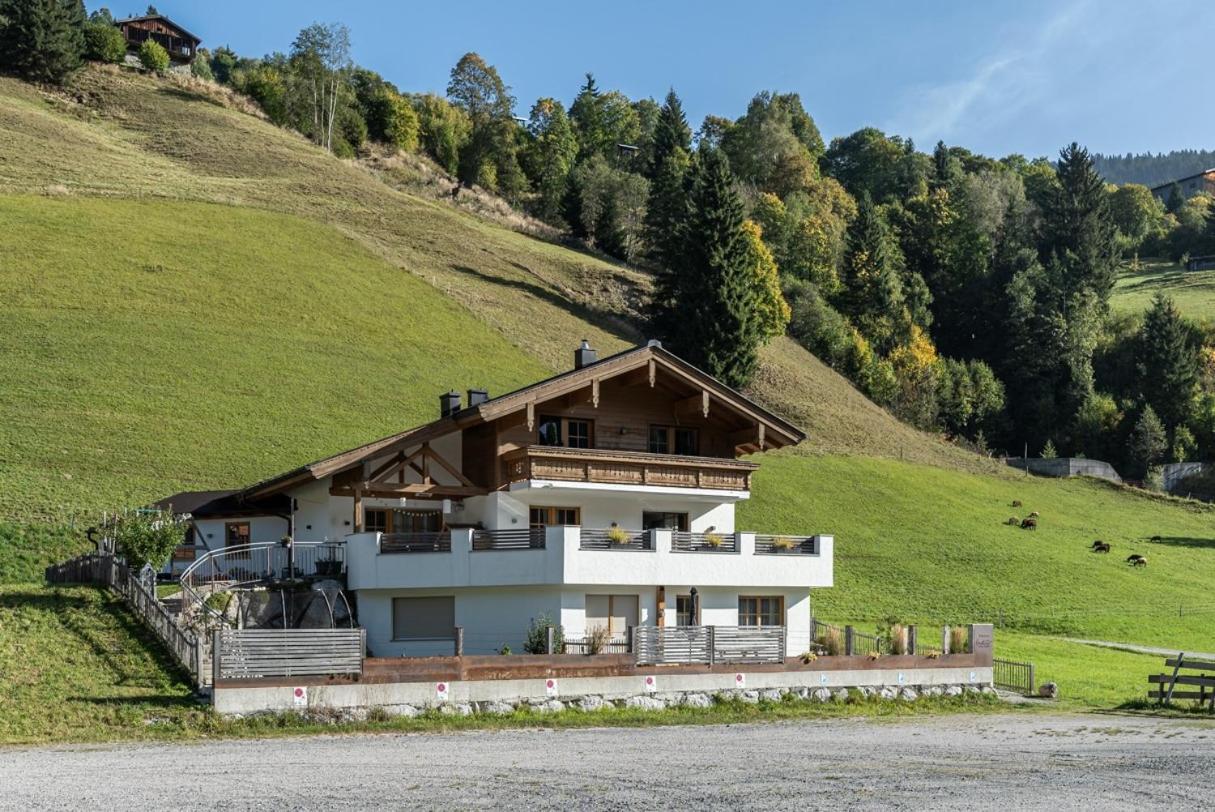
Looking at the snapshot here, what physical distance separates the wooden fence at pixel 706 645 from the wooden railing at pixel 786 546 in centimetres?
527

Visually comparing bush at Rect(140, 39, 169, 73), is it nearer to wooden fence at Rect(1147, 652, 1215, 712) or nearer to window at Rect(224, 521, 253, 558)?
window at Rect(224, 521, 253, 558)

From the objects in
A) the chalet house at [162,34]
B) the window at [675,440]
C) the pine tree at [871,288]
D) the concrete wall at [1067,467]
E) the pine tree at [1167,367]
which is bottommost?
the window at [675,440]

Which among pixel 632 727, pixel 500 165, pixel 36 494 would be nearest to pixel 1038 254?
pixel 500 165

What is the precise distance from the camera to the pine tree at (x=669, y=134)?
157 meters

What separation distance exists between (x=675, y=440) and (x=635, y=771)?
2271 centimetres

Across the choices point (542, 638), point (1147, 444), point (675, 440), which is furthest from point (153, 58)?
point (542, 638)

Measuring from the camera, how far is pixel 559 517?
130ft

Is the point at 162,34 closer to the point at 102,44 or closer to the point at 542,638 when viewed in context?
the point at 102,44

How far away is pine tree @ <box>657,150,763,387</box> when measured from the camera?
90062mm

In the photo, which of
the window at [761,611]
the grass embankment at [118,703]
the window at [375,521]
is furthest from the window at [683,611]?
the window at [375,521]

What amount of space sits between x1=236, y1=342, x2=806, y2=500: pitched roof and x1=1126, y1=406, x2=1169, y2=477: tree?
231ft

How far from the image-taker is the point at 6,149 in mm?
97312

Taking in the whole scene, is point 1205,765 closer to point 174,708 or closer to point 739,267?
point 174,708

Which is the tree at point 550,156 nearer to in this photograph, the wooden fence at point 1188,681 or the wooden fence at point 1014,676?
the wooden fence at point 1014,676
